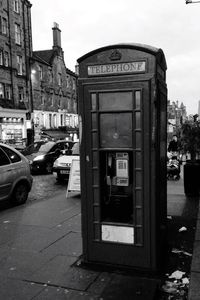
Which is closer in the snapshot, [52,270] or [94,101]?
[94,101]

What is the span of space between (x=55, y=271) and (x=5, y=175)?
4.51m

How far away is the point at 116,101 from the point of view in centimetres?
425

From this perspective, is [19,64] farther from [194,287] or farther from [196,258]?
[194,287]

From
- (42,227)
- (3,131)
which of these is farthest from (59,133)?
(42,227)

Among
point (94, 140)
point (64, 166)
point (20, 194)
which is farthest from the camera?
point (64, 166)

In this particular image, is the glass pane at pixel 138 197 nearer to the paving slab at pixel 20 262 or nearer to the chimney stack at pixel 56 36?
the paving slab at pixel 20 262

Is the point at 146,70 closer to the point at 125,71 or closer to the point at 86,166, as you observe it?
the point at 125,71

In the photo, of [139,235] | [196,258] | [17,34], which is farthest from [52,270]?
[17,34]

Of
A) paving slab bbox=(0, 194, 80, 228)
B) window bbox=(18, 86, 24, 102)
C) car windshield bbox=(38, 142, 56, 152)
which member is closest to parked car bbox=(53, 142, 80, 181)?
car windshield bbox=(38, 142, 56, 152)

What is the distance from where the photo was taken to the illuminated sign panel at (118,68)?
4105 mm

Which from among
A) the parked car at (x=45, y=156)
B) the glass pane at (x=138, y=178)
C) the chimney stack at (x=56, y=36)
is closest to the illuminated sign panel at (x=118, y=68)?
the glass pane at (x=138, y=178)

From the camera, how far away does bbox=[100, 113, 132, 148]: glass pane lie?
4273 mm

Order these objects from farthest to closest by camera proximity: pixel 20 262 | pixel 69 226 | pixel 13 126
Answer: pixel 13 126 < pixel 69 226 < pixel 20 262

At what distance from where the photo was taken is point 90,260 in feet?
15.1
